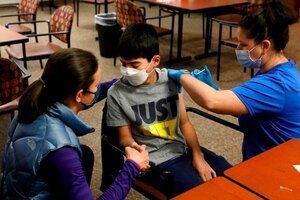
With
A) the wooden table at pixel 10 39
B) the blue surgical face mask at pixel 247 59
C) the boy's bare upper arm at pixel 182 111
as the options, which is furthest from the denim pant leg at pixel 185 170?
the wooden table at pixel 10 39

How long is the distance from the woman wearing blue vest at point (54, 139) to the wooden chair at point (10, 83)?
1020mm

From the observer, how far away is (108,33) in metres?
4.64

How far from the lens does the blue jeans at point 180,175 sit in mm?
1606

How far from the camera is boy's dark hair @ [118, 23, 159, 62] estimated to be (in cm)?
167

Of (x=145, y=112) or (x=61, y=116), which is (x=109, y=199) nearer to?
(x=61, y=116)

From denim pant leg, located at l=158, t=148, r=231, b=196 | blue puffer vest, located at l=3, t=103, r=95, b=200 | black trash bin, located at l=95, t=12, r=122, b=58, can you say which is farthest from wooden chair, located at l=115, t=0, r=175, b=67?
blue puffer vest, located at l=3, t=103, r=95, b=200

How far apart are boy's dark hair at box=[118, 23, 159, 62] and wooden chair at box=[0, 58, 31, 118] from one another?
0.92 metres

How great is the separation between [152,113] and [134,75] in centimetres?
19

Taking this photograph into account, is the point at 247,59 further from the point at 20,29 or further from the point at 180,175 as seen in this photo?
the point at 20,29

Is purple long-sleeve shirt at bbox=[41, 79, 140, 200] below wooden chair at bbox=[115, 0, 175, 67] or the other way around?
below

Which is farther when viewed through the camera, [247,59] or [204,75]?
[204,75]

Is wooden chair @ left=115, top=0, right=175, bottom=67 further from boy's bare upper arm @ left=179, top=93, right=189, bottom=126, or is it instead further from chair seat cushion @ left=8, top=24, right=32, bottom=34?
boy's bare upper arm @ left=179, top=93, right=189, bottom=126

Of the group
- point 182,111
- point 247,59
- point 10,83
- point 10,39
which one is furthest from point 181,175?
point 10,39

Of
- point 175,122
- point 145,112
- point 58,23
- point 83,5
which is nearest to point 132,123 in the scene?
point 145,112
